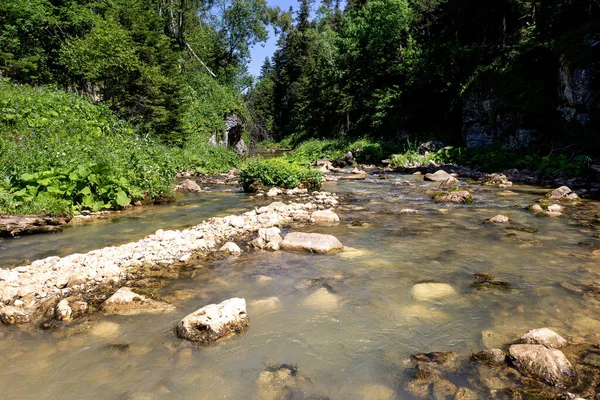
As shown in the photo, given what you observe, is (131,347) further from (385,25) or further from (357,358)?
(385,25)

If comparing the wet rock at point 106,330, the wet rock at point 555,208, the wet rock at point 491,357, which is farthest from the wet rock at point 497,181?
the wet rock at point 106,330

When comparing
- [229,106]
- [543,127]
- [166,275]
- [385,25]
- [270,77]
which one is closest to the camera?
[166,275]

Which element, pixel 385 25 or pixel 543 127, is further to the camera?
pixel 385 25

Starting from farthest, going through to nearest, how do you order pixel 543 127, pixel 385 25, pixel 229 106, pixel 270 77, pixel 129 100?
pixel 270 77, pixel 385 25, pixel 229 106, pixel 543 127, pixel 129 100

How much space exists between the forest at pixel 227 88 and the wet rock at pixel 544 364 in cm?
906

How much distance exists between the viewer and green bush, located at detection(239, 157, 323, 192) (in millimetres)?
13477

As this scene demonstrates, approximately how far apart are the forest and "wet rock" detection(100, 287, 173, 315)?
5134mm

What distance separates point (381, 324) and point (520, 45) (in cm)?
2630

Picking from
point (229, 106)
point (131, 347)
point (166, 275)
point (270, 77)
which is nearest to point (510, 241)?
point (166, 275)

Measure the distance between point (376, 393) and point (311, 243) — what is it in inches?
145

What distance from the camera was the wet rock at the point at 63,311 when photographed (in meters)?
4.03

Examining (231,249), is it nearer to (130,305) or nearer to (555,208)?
(130,305)

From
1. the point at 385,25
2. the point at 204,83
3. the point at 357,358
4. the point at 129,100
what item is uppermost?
the point at 385,25

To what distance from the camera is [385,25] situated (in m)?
35.0
